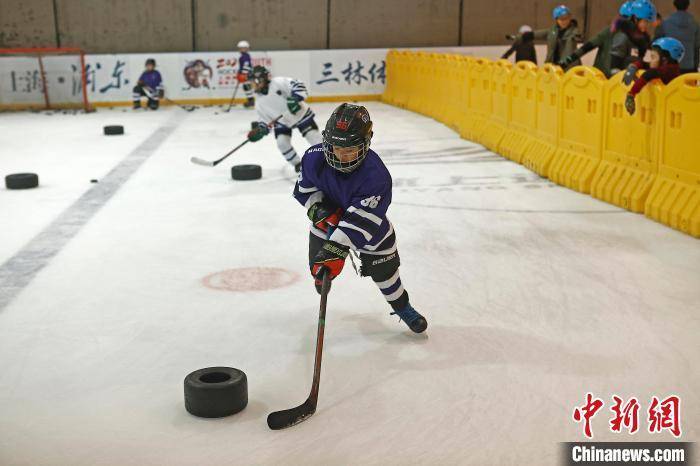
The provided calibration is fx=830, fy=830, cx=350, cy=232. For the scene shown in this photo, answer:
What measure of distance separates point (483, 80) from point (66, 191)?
604 centimetres

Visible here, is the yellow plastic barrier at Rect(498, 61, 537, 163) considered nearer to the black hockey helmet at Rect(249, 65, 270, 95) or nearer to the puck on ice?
the black hockey helmet at Rect(249, 65, 270, 95)

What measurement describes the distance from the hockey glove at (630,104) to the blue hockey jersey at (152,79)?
12706 millimetres

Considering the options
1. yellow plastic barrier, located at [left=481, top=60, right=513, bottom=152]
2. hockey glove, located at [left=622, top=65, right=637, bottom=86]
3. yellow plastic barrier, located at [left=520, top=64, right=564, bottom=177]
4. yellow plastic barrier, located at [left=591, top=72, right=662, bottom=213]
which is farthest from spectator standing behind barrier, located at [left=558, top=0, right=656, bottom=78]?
yellow plastic barrier, located at [left=481, top=60, right=513, bottom=152]

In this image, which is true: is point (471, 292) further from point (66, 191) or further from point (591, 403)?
point (66, 191)

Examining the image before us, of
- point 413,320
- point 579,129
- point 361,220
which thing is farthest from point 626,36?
point 361,220

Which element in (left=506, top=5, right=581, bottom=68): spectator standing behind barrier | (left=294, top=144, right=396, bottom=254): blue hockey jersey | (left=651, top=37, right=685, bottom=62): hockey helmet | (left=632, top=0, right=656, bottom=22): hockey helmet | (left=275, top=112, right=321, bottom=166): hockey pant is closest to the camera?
(left=294, top=144, right=396, bottom=254): blue hockey jersey

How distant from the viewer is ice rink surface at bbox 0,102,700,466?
3.31 m

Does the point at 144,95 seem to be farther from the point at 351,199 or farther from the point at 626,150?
the point at 351,199

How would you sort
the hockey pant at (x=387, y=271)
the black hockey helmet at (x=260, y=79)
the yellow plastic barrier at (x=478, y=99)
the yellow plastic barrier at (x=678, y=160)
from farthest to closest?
the yellow plastic barrier at (x=478, y=99), the black hockey helmet at (x=260, y=79), the yellow plastic barrier at (x=678, y=160), the hockey pant at (x=387, y=271)

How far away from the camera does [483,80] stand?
11.8m

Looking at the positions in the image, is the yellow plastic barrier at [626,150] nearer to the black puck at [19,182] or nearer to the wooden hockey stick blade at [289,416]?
the wooden hockey stick blade at [289,416]

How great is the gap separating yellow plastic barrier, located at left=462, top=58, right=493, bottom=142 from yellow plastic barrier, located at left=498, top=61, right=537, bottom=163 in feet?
3.27

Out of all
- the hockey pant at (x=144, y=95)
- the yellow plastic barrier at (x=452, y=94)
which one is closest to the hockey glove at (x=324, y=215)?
the yellow plastic barrier at (x=452, y=94)

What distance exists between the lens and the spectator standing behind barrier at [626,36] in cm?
804
